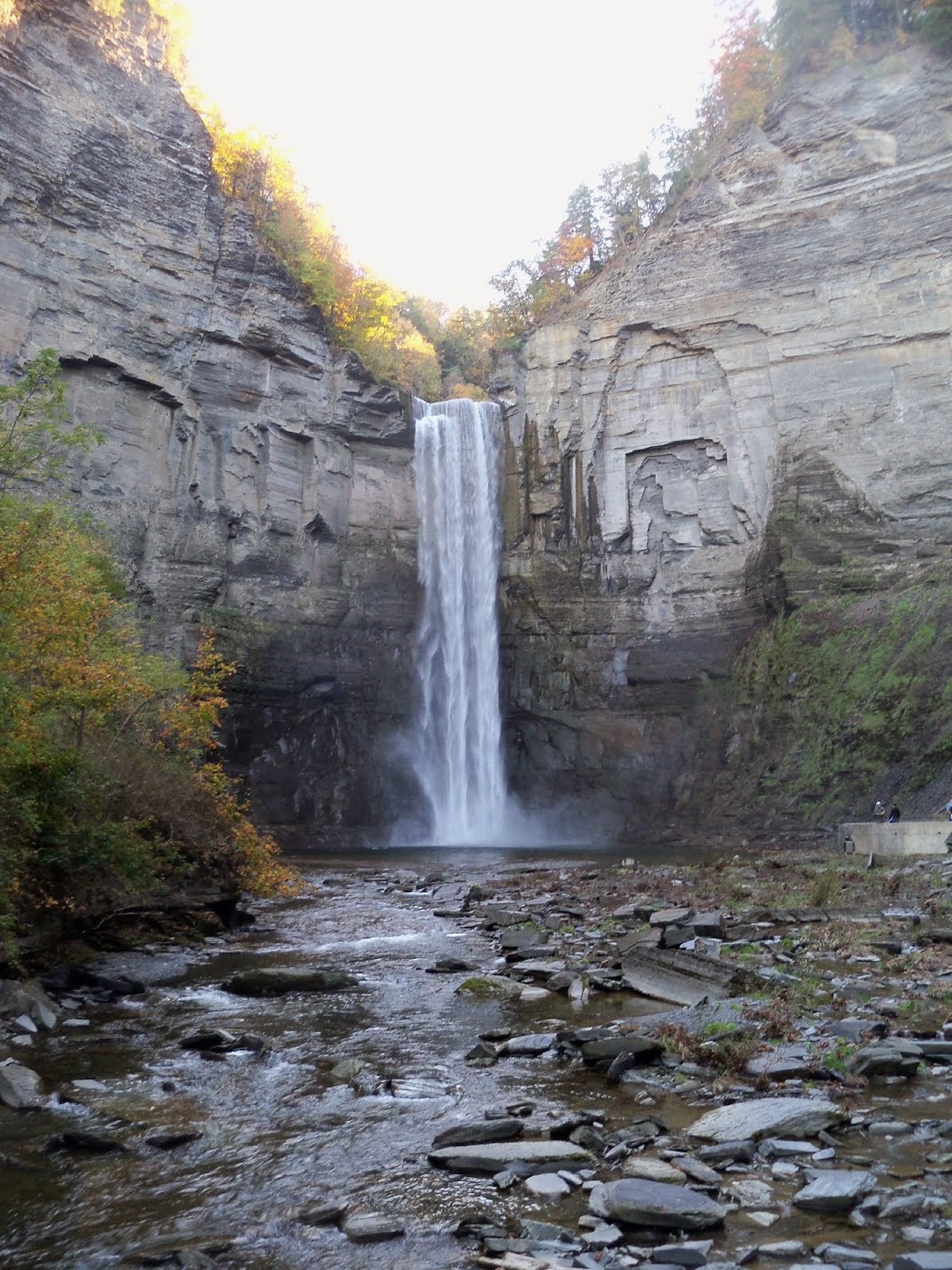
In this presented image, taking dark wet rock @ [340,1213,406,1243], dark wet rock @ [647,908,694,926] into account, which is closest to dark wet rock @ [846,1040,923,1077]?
dark wet rock @ [340,1213,406,1243]

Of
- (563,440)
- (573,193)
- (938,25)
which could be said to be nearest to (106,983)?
(563,440)

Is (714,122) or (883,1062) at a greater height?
(714,122)

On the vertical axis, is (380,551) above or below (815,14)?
below

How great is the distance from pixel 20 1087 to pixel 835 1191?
14.6ft

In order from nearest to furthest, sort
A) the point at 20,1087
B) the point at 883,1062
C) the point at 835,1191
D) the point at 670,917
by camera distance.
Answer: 1. the point at 835,1191
2. the point at 883,1062
3. the point at 20,1087
4. the point at 670,917

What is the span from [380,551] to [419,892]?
837 inches

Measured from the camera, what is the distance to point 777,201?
120 feet

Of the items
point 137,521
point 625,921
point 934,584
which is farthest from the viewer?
point 137,521

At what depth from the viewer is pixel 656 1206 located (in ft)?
12.6

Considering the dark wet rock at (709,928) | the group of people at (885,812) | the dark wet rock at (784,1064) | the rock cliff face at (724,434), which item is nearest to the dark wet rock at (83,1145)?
the dark wet rock at (784,1064)

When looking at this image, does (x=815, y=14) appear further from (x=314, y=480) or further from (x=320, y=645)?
(x=320, y=645)

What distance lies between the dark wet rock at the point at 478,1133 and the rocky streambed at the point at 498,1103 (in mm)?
14

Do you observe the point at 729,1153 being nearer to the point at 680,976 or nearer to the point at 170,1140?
the point at 170,1140

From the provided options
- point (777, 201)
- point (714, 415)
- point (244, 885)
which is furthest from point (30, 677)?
point (777, 201)
